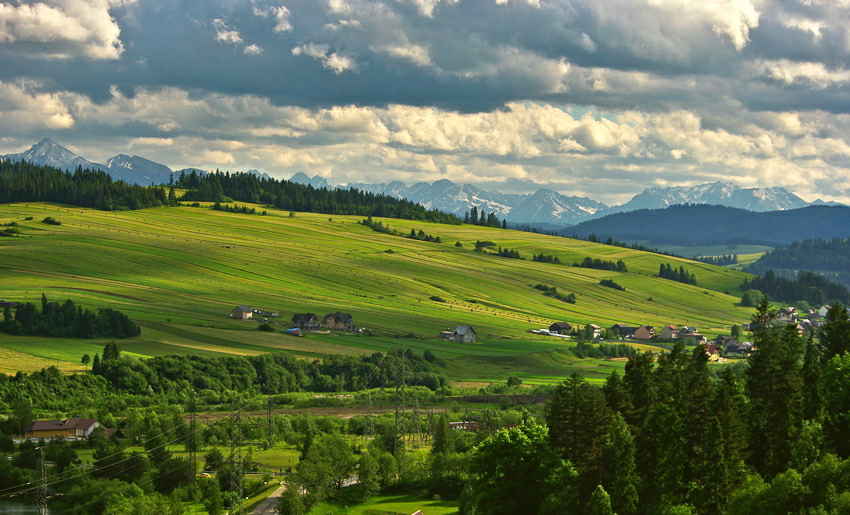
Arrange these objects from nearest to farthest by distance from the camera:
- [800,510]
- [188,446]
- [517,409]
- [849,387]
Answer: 1. [800,510]
2. [849,387]
3. [188,446]
4. [517,409]

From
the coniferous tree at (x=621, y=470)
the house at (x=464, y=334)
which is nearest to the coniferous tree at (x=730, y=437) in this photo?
the coniferous tree at (x=621, y=470)

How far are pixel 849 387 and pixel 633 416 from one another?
15516mm

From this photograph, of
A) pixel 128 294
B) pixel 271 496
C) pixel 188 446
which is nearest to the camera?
pixel 271 496

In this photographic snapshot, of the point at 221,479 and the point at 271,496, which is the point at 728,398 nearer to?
the point at 271,496

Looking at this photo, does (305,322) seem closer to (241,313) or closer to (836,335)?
(241,313)

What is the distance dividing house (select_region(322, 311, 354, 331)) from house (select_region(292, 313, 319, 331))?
2.05 metres

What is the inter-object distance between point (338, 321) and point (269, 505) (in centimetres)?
10010

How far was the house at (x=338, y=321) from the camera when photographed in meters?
188

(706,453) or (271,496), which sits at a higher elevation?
(706,453)

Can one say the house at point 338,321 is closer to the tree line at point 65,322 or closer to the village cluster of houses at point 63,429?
the tree line at point 65,322

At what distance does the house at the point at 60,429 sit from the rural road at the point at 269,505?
110 feet

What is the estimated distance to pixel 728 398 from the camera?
64.6 meters

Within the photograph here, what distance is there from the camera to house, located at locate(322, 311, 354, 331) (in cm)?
18762

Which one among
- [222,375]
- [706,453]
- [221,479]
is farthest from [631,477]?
[222,375]
